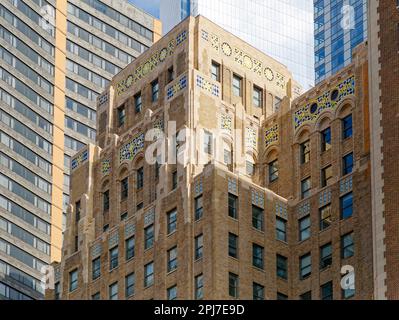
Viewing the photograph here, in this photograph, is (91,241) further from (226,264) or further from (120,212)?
(226,264)

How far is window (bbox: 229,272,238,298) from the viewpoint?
9940 cm

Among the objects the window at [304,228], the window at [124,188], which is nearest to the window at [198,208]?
the window at [304,228]

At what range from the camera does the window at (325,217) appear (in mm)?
103000

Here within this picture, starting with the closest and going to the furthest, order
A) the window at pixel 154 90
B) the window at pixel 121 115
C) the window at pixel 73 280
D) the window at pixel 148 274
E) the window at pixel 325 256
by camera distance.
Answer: the window at pixel 325 256, the window at pixel 148 274, the window at pixel 73 280, the window at pixel 154 90, the window at pixel 121 115

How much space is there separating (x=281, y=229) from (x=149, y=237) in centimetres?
886

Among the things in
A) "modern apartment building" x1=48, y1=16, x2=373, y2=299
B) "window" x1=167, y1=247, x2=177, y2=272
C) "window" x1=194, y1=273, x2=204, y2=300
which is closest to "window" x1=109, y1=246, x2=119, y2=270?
"modern apartment building" x1=48, y1=16, x2=373, y2=299

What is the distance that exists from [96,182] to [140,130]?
6.33 m

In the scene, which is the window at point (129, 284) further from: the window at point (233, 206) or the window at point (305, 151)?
the window at point (305, 151)

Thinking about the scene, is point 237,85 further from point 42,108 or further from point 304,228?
point 42,108

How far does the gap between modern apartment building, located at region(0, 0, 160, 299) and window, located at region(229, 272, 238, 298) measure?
7196cm

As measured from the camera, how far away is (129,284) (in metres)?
108

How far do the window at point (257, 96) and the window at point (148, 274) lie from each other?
16265 millimetres

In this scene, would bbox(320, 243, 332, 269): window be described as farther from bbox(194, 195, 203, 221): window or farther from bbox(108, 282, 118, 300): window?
bbox(108, 282, 118, 300): window

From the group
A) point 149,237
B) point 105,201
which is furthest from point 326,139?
point 105,201
